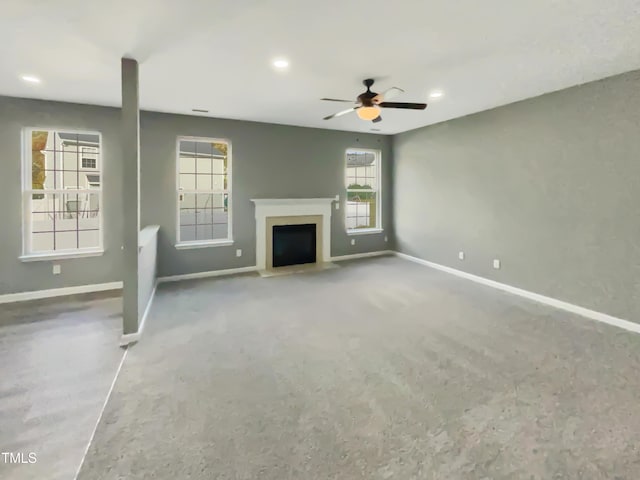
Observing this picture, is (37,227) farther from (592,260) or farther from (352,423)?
(592,260)

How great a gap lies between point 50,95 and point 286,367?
4615 millimetres

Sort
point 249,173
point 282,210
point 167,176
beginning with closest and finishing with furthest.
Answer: point 167,176 < point 249,173 < point 282,210

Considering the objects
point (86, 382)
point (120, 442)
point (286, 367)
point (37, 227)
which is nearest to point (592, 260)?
point (286, 367)

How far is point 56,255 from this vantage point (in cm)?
466

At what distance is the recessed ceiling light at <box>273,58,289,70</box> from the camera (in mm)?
3174

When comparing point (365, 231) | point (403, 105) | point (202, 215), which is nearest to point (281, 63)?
point (403, 105)

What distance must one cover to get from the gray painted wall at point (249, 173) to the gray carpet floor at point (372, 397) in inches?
72.2

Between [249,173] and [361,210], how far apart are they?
8.92 feet

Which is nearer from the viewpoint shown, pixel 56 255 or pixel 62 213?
pixel 56 255

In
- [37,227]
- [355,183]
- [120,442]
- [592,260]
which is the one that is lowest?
[120,442]

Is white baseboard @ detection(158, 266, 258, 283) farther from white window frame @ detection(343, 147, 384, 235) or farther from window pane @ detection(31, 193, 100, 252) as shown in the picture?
white window frame @ detection(343, 147, 384, 235)

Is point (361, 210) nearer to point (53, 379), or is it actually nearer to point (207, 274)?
point (207, 274)

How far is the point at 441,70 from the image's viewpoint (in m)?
3.43

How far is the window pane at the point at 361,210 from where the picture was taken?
23.7ft
